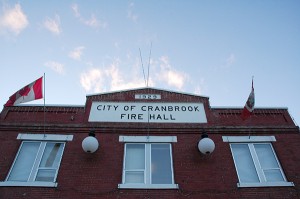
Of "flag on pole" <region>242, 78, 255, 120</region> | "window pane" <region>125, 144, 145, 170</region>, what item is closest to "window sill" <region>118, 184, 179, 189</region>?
"window pane" <region>125, 144, 145, 170</region>

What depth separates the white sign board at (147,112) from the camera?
12.8 metres

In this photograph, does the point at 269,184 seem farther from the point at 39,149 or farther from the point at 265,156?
the point at 39,149

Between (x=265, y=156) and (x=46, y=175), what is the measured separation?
8.64 meters

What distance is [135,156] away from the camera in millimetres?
11477

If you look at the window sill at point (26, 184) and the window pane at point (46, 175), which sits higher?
the window pane at point (46, 175)

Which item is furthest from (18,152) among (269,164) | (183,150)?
(269,164)

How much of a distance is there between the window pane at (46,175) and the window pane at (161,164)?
3748mm

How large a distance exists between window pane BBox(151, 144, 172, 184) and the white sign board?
1405 millimetres

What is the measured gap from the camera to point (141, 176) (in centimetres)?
1085

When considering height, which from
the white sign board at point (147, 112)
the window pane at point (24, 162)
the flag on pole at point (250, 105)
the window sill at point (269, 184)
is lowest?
the window sill at point (269, 184)

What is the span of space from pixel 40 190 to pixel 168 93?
22.8ft

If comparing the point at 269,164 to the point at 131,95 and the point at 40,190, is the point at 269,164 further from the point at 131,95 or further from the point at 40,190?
the point at 40,190

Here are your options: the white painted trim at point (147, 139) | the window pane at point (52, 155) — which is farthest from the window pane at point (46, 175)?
the white painted trim at point (147, 139)

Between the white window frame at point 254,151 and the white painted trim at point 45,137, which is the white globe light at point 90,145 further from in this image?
the white window frame at point 254,151
